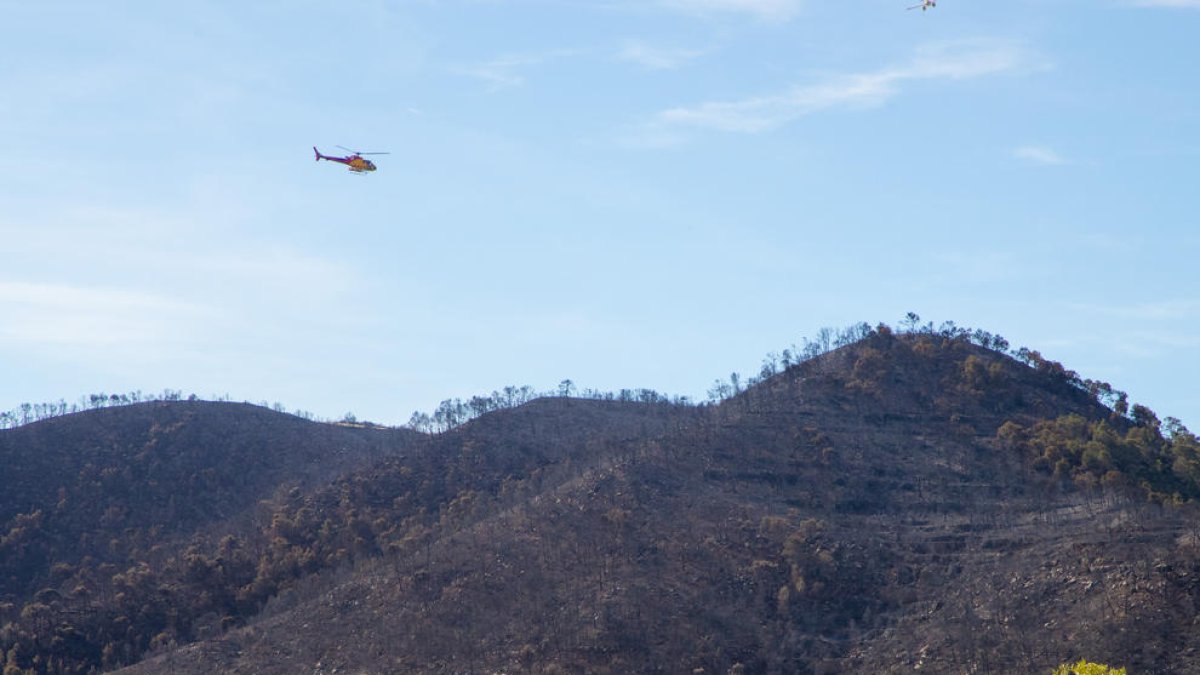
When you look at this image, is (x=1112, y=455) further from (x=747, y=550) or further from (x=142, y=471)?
(x=142, y=471)

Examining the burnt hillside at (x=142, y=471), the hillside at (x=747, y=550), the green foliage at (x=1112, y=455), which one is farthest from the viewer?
the burnt hillside at (x=142, y=471)

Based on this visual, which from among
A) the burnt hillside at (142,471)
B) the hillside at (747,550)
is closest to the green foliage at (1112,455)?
the hillside at (747,550)

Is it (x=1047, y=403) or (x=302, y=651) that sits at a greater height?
(x=1047, y=403)

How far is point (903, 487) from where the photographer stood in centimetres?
7238

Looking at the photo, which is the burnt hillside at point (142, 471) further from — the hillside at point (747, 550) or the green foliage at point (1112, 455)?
the green foliage at point (1112, 455)

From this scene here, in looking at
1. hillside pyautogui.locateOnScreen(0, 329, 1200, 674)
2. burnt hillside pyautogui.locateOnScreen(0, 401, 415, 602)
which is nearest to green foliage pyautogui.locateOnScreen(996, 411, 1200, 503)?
hillside pyautogui.locateOnScreen(0, 329, 1200, 674)

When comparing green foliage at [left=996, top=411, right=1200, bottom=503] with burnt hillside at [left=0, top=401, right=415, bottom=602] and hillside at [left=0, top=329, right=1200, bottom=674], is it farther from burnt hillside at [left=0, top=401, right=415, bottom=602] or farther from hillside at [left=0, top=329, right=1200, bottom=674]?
burnt hillside at [left=0, top=401, right=415, bottom=602]

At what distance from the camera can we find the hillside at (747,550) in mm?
56094

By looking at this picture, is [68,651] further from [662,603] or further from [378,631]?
[662,603]

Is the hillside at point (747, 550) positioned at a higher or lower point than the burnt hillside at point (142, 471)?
lower

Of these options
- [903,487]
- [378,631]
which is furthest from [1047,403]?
[378,631]

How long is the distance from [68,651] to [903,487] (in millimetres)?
44719

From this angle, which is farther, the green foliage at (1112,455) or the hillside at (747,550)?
the green foliage at (1112,455)

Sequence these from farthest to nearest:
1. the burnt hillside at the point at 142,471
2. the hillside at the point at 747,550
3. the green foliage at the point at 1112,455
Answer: the burnt hillside at the point at 142,471, the green foliage at the point at 1112,455, the hillside at the point at 747,550
